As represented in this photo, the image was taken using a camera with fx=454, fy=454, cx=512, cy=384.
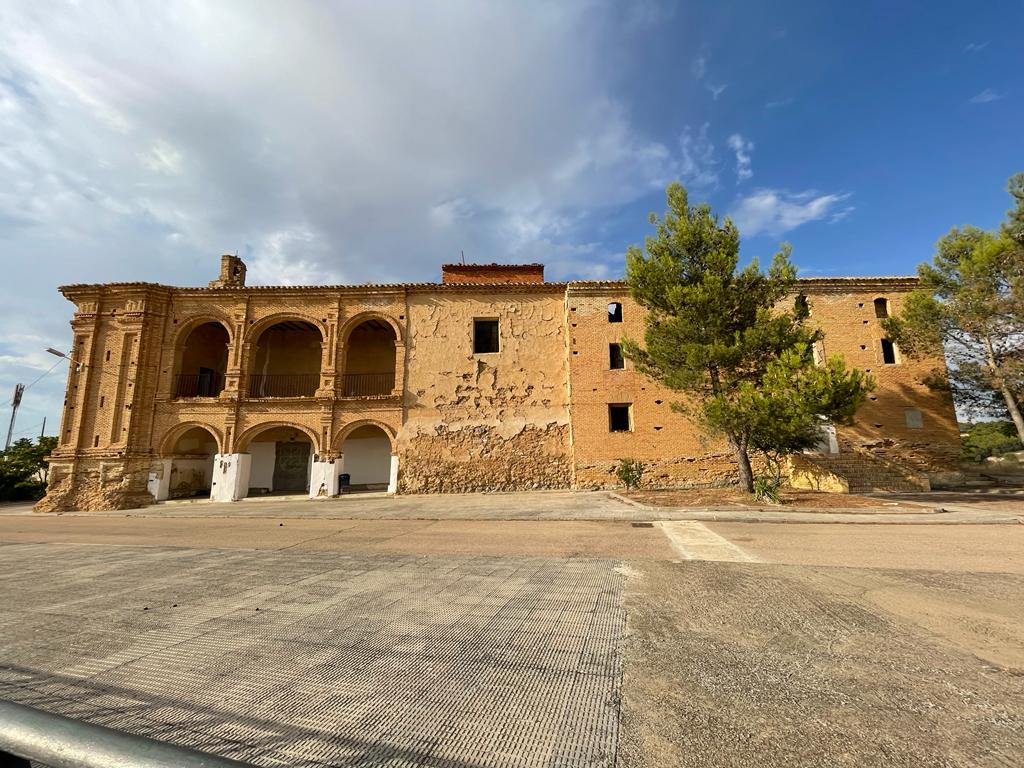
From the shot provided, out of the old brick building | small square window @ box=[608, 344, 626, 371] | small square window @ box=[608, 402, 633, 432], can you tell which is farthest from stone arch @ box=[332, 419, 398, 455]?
small square window @ box=[608, 344, 626, 371]

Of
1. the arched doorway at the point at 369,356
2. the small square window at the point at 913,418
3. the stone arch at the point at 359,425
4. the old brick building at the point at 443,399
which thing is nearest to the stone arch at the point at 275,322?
the old brick building at the point at 443,399

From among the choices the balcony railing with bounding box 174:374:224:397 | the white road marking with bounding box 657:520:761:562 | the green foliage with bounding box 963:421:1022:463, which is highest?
the balcony railing with bounding box 174:374:224:397

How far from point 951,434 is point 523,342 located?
18.0m

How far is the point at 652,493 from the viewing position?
1673cm

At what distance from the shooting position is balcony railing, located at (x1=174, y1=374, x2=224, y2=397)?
2159cm

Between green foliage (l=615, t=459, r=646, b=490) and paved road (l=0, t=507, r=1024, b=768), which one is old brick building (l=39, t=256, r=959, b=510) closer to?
green foliage (l=615, t=459, r=646, b=490)

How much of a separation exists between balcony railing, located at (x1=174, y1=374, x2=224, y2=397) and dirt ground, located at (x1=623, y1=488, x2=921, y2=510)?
68.2 feet

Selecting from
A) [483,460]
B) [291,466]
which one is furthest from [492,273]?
[291,466]

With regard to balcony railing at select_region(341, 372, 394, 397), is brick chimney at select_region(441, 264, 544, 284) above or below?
above

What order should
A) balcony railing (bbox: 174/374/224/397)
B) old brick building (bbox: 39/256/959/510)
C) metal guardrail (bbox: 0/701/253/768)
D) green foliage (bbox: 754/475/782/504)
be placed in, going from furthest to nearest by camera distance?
balcony railing (bbox: 174/374/224/397) → old brick building (bbox: 39/256/959/510) → green foliage (bbox: 754/475/782/504) → metal guardrail (bbox: 0/701/253/768)

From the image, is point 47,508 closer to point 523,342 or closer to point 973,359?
point 523,342

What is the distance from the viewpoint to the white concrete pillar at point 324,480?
19.5 metres

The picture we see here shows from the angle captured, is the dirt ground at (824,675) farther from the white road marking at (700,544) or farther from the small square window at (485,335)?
the small square window at (485,335)

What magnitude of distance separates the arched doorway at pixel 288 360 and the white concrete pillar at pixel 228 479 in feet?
14.4
